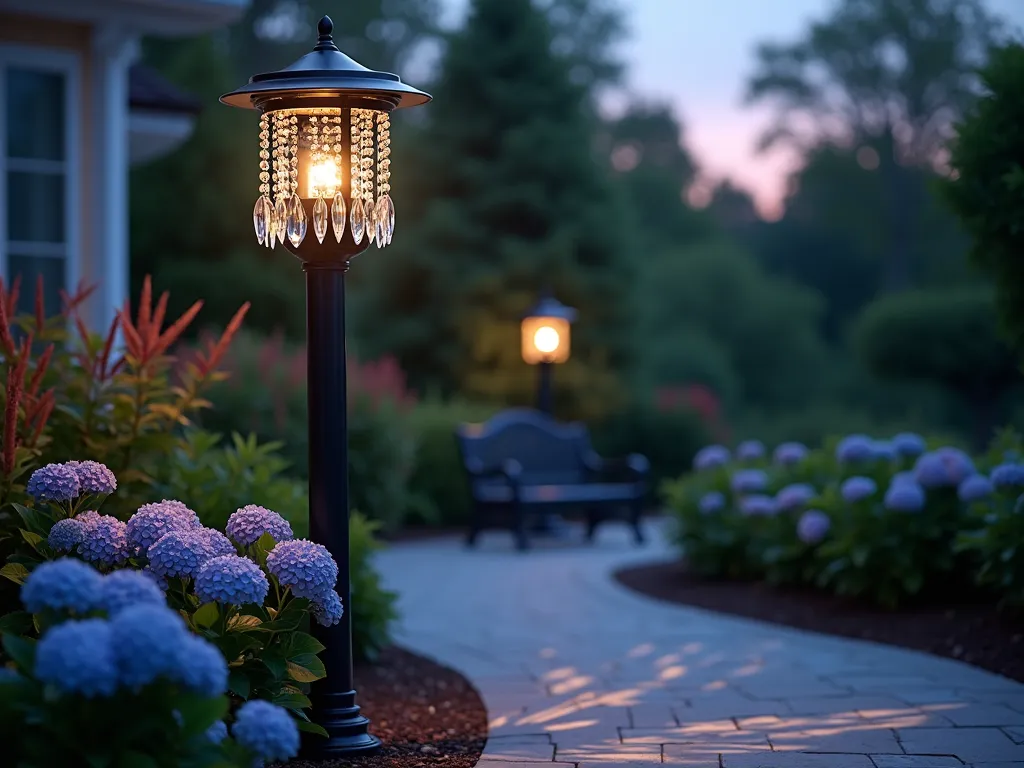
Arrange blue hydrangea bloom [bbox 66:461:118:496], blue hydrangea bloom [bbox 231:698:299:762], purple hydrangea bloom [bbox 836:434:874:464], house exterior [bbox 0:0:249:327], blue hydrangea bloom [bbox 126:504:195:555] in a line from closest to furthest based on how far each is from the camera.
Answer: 1. blue hydrangea bloom [bbox 231:698:299:762]
2. blue hydrangea bloom [bbox 126:504:195:555]
3. blue hydrangea bloom [bbox 66:461:118:496]
4. purple hydrangea bloom [bbox 836:434:874:464]
5. house exterior [bbox 0:0:249:327]

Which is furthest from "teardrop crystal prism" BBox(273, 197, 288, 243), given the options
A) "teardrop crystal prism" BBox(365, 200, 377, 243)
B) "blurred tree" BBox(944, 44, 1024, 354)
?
"blurred tree" BBox(944, 44, 1024, 354)

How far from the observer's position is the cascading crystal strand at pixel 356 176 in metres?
3.87

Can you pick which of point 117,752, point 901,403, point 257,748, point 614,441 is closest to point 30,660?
point 117,752

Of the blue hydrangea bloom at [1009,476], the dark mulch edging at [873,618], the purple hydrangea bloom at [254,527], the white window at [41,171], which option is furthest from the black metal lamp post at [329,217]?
the white window at [41,171]

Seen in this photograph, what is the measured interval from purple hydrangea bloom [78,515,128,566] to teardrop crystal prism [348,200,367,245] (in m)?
1.11

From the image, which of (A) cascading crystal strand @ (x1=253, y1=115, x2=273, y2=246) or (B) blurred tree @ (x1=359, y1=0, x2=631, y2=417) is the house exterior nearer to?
(A) cascading crystal strand @ (x1=253, y1=115, x2=273, y2=246)

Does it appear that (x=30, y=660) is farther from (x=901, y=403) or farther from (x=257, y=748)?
(x=901, y=403)

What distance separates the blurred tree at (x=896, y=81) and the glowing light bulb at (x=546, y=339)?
18.5 metres

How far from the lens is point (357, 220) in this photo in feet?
12.8

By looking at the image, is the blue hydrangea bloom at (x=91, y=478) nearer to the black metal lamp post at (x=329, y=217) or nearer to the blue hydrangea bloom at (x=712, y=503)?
the black metal lamp post at (x=329, y=217)

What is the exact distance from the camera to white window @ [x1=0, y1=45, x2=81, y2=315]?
725 cm

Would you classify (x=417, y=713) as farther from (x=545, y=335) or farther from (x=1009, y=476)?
(x=545, y=335)

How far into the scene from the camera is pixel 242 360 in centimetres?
959

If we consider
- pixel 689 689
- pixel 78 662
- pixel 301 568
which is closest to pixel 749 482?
pixel 689 689
